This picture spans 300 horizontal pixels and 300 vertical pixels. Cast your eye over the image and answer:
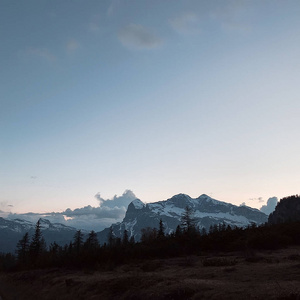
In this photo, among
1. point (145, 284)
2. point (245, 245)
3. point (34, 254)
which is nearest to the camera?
point (145, 284)

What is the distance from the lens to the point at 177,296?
14594mm

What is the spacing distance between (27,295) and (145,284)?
16.0m

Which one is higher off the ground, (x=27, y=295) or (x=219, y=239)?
(x=219, y=239)

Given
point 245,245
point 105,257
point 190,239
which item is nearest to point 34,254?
point 105,257

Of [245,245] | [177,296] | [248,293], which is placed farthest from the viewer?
[245,245]

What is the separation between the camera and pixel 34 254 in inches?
2955

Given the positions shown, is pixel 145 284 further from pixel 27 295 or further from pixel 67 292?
pixel 27 295

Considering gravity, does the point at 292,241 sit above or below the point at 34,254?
above

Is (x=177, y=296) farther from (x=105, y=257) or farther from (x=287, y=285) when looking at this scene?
(x=105, y=257)

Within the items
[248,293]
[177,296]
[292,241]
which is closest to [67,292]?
[177,296]

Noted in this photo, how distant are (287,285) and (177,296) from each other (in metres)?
5.39

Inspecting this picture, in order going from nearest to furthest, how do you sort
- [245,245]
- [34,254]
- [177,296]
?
[177,296], [245,245], [34,254]

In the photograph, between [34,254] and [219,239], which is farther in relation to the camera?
[34,254]

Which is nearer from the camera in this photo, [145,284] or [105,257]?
[145,284]
